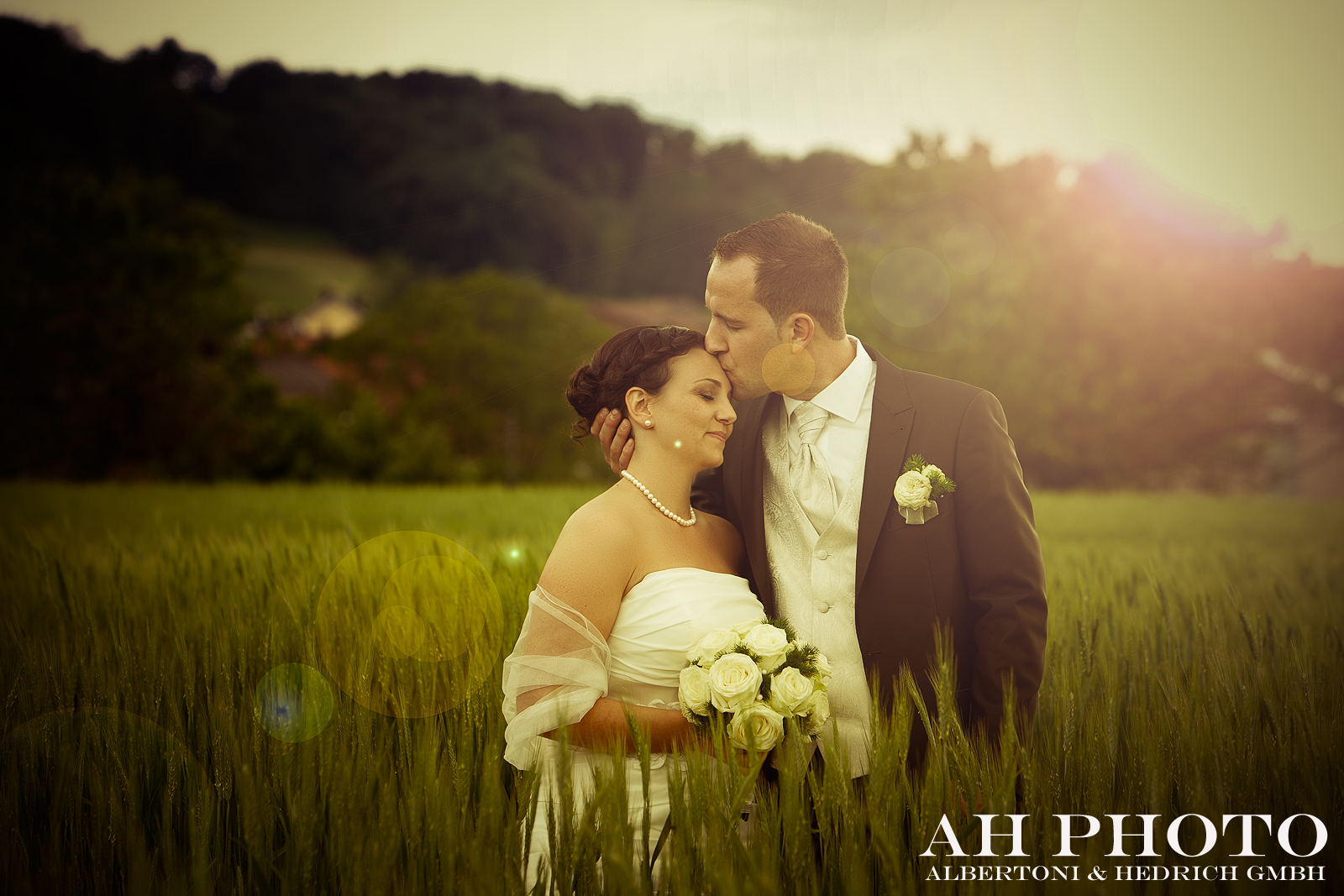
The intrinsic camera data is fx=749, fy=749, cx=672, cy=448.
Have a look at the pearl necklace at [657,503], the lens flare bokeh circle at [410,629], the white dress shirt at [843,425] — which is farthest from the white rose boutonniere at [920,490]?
the lens flare bokeh circle at [410,629]

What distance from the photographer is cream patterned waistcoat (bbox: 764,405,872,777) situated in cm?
265

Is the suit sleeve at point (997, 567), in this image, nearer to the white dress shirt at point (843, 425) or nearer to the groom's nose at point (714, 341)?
the white dress shirt at point (843, 425)

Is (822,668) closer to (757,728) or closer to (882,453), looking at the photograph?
(757,728)

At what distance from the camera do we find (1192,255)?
80.6 ft

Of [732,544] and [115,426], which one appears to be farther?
[115,426]

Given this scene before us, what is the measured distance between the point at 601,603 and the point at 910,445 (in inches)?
49.7

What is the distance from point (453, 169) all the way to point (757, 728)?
50.0 metres

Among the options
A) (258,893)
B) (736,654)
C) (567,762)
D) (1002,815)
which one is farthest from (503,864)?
(1002,815)

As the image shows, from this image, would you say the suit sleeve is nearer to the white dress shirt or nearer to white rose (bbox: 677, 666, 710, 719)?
the white dress shirt

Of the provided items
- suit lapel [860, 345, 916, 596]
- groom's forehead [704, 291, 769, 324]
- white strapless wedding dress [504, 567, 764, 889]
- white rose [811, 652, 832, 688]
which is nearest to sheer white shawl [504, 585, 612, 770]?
white strapless wedding dress [504, 567, 764, 889]

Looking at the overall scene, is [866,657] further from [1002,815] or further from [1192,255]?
[1192,255]

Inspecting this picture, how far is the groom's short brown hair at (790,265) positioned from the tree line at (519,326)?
17742 mm

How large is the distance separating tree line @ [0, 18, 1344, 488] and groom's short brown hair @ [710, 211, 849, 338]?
17742mm

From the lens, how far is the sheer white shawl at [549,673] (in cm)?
222
